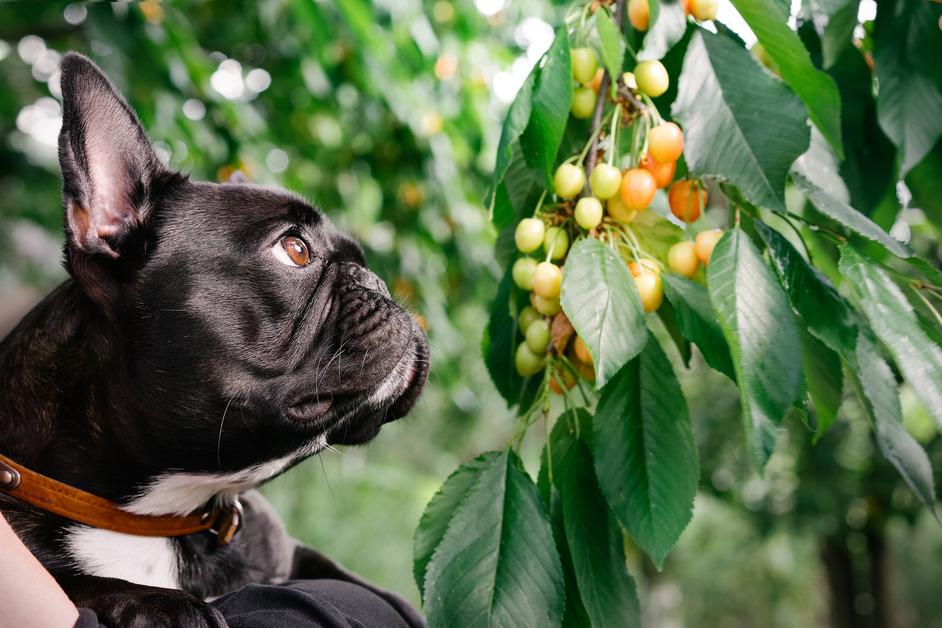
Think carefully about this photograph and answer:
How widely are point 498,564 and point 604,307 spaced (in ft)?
1.11

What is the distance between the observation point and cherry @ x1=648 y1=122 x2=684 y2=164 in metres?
1.16

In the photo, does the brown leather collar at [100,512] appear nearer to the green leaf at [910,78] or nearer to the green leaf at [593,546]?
the green leaf at [593,546]

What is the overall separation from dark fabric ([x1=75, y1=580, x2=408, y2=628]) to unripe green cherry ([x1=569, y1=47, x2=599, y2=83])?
0.82 meters

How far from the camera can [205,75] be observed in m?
3.26

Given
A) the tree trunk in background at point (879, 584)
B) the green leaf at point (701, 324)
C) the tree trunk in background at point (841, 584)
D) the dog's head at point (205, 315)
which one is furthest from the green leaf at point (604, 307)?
the tree trunk in background at point (841, 584)

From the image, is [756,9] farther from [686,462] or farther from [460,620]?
[460,620]

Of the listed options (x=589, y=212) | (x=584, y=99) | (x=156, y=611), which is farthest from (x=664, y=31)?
(x=156, y=611)

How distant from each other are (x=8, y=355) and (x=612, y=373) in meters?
1.09

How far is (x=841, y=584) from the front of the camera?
26.8 feet

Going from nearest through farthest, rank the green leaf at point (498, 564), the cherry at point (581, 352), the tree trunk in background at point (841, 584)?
the green leaf at point (498, 564) → the cherry at point (581, 352) → the tree trunk in background at point (841, 584)

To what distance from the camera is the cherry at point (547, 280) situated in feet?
3.93

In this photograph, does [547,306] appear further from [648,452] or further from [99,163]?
[99,163]

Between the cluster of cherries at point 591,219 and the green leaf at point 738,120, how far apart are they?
51 millimetres

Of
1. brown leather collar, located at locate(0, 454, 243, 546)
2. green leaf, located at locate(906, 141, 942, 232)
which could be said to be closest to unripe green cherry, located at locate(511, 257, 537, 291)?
green leaf, located at locate(906, 141, 942, 232)
